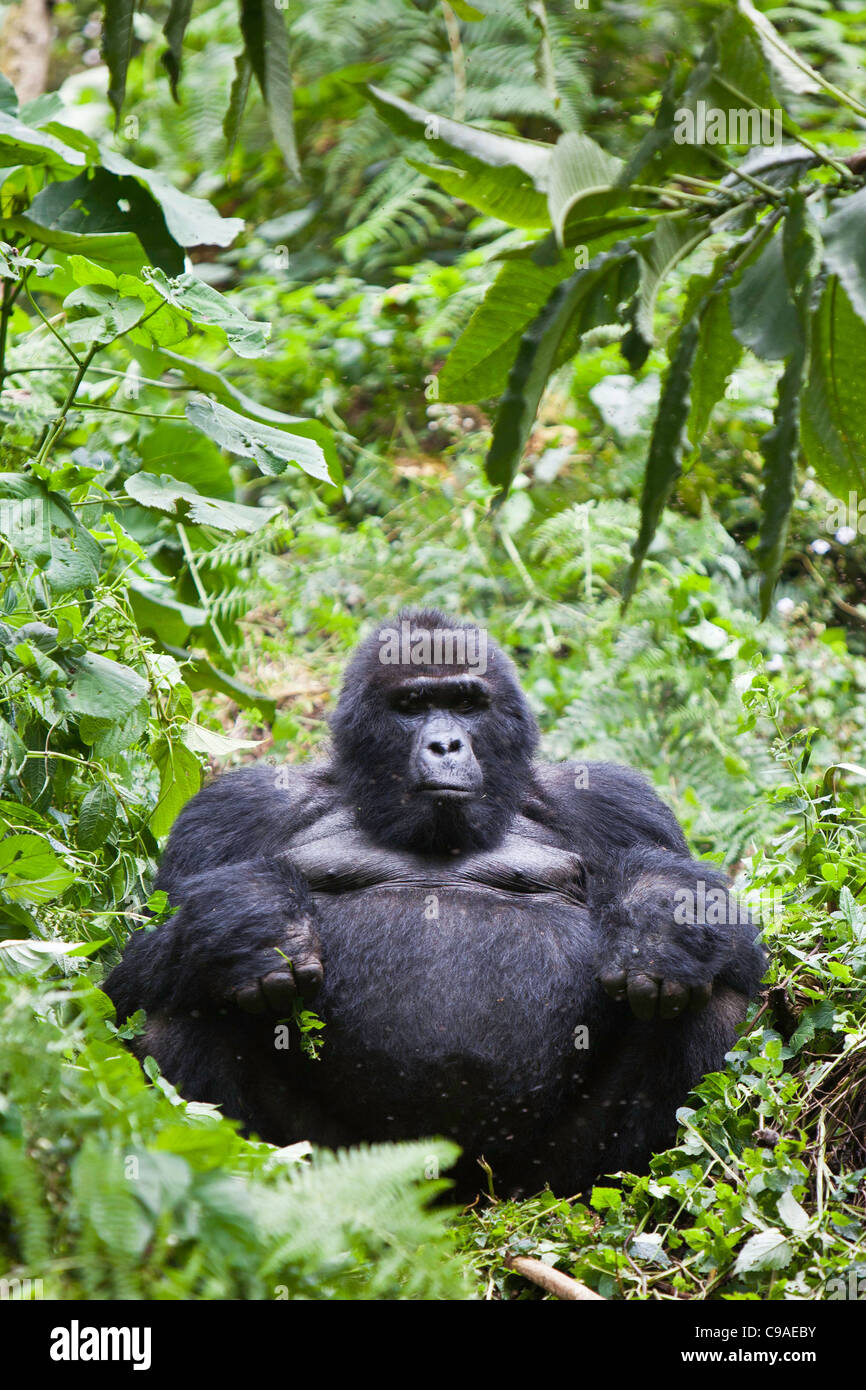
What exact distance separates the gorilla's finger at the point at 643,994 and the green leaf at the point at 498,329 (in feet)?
4.96

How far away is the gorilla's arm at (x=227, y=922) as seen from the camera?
9.84 feet

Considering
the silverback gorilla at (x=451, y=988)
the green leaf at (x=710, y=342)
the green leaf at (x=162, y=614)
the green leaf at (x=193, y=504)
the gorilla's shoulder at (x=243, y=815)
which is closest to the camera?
the green leaf at (x=710, y=342)

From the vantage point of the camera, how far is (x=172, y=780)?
3.37m

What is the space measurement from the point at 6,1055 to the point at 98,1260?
295mm

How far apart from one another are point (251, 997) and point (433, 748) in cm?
81

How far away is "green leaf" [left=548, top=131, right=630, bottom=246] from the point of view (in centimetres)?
137

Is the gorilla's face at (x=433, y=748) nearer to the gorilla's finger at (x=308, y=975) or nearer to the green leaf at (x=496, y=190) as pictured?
the gorilla's finger at (x=308, y=975)

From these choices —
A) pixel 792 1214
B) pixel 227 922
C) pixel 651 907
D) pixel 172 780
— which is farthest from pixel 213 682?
pixel 792 1214

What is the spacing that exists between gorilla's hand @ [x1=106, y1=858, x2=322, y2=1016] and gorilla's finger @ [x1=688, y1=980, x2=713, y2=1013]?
84cm

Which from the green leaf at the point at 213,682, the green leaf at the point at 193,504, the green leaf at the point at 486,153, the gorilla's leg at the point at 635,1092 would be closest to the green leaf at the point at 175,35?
the green leaf at the point at 486,153

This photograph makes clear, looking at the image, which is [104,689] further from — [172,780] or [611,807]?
[611,807]
